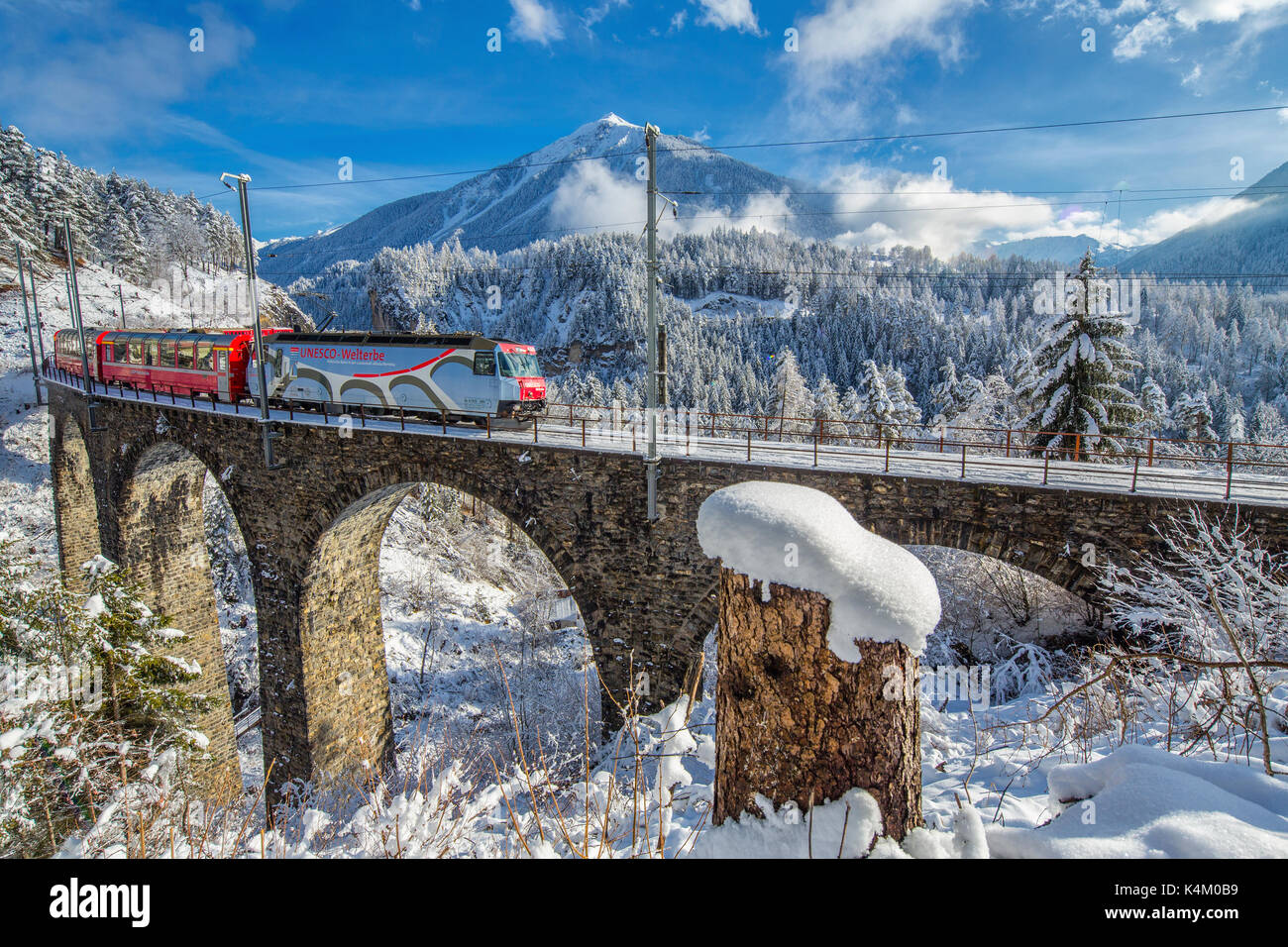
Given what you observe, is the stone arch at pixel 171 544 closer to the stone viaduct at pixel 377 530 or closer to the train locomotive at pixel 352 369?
the stone viaduct at pixel 377 530

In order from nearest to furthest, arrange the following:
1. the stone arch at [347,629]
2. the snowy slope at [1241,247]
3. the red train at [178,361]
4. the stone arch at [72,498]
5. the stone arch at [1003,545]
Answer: the stone arch at [1003,545], the stone arch at [347,629], the red train at [178,361], the stone arch at [72,498], the snowy slope at [1241,247]

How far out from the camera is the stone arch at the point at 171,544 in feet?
65.0

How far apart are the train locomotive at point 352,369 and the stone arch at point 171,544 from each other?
2862 mm

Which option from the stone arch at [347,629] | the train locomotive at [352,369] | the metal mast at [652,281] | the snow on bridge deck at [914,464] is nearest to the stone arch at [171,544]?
the train locomotive at [352,369]

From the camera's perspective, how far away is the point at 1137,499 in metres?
7.75

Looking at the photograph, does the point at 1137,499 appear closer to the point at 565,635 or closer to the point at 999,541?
the point at 999,541

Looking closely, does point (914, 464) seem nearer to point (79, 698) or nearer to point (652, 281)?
point (652, 281)

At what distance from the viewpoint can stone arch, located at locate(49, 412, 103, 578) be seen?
27.2 m

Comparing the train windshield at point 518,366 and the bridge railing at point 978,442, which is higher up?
the train windshield at point 518,366

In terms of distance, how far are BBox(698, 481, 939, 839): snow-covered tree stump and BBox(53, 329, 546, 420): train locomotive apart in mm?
11996

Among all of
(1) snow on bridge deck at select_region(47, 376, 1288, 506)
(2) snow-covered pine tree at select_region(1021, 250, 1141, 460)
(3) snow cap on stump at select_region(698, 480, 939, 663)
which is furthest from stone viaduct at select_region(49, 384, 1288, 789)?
(2) snow-covered pine tree at select_region(1021, 250, 1141, 460)

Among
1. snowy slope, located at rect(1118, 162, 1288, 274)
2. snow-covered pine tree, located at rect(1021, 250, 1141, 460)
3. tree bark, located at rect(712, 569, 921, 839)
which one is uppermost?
snowy slope, located at rect(1118, 162, 1288, 274)

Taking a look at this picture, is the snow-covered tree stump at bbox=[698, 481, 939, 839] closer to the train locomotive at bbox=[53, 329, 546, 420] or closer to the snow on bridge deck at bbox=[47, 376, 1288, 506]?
the snow on bridge deck at bbox=[47, 376, 1288, 506]
